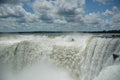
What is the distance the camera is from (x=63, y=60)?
18.8m

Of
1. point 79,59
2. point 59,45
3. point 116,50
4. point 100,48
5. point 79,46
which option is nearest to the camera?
point 116,50

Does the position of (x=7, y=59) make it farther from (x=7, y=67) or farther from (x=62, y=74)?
(x=62, y=74)

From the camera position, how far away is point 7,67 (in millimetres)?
21234

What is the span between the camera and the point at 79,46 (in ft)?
61.9

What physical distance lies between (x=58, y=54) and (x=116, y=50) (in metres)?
6.11

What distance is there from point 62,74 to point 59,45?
2.96m

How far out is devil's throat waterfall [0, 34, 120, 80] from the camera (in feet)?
47.5

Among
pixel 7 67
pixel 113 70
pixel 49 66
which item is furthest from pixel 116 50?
pixel 7 67

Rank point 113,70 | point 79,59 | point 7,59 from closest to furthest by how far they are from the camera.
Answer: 1. point 113,70
2. point 79,59
3. point 7,59

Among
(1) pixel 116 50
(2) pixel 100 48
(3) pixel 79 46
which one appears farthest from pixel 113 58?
(3) pixel 79 46

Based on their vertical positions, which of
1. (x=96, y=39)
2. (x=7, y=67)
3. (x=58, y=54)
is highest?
(x=96, y=39)

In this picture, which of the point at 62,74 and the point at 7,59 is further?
the point at 7,59

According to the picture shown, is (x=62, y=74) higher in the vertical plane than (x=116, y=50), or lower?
lower

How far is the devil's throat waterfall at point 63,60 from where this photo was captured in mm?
14473
